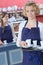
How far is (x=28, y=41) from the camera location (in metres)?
2.03

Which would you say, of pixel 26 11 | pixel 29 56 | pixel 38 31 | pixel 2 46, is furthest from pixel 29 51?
pixel 2 46

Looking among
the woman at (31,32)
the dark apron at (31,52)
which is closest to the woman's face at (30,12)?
the woman at (31,32)

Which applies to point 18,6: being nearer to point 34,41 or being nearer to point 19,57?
point 19,57

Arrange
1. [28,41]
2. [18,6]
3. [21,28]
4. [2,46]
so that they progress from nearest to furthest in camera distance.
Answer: [28,41] < [21,28] < [2,46] < [18,6]

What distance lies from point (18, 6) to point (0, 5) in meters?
0.35

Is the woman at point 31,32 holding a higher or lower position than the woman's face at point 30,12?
lower

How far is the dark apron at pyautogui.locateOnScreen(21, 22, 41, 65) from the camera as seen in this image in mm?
2090

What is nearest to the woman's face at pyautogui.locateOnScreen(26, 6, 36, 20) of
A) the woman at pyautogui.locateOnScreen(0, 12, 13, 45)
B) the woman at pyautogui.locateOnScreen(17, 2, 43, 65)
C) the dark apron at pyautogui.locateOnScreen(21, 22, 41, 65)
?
the woman at pyautogui.locateOnScreen(17, 2, 43, 65)

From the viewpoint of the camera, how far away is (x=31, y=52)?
208 centimetres

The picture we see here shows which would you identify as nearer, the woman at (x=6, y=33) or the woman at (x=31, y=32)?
the woman at (x=31, y=32)

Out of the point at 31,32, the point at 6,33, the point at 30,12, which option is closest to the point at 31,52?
the point at 31,32

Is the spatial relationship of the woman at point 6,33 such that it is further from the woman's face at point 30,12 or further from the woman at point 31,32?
the woman's face at point 30,12

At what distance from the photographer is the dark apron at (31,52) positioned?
209 centimetres

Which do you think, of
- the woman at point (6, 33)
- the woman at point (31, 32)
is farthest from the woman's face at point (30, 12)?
the woman at point (6, 33)
